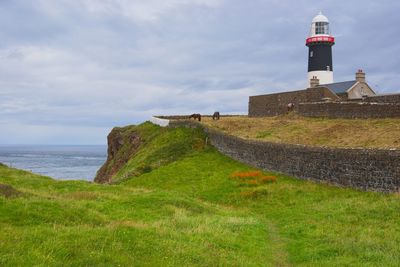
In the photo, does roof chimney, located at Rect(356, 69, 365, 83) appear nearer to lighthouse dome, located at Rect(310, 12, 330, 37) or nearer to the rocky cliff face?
lighthouse dome, located at Rect(310, 12, 330, 37)

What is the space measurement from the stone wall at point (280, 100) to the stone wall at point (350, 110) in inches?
97.7

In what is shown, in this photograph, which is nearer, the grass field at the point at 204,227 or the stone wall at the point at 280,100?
the grass field at the point at 204,227

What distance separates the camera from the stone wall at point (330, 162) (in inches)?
1030

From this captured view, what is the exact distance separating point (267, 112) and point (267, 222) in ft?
133

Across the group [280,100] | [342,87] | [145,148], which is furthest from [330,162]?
[145,148]

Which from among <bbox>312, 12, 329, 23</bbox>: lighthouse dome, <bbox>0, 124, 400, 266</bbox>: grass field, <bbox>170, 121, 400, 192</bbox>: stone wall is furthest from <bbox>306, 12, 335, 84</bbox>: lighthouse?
<bbox>0, 124, 400, 266</bbox>: grass field

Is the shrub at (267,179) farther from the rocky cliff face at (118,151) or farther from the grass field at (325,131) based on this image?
the rocky cliff face at (118,151)

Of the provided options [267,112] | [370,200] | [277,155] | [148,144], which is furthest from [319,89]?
[370,200]

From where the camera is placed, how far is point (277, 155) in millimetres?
37969

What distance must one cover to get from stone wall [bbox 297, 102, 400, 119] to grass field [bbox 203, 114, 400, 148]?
36.3 inches

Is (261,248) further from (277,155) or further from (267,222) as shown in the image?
(277,155)

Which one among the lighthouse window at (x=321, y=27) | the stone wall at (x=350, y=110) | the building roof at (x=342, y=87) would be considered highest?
the lighthouse window at (x=321, y=27)

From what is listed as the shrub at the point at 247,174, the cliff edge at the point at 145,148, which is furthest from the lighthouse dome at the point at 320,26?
the shrub at the point at 247,174

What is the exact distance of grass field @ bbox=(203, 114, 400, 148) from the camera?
33.4m
